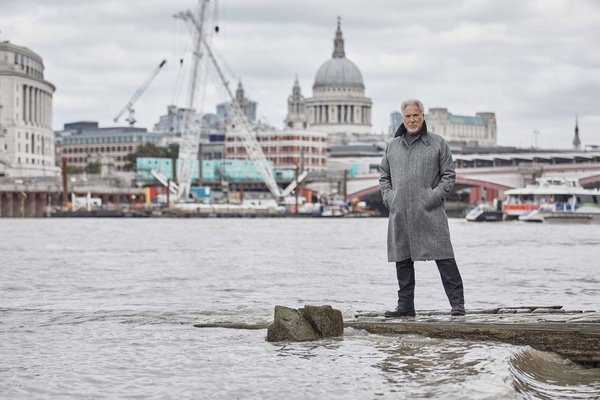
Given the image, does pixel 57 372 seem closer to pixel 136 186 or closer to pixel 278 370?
pixel 278 370

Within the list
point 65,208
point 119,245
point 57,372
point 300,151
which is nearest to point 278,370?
point 57,372

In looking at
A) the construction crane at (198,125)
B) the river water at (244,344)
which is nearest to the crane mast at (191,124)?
the construction crane at (198,125)

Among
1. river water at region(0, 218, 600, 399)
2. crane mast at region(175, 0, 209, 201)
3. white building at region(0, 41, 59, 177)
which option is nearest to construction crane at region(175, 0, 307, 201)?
crane mast at region(175, 0, 209, 201)

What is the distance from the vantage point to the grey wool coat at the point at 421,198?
1143 cm

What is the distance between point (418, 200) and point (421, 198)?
1.3 inches

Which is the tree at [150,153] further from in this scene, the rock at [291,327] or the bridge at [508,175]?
the rock at [291,327]

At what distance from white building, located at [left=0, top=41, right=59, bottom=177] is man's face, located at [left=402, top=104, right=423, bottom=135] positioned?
5694 inches

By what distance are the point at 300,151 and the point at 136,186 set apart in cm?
2380

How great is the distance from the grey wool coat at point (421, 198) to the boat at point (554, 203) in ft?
243

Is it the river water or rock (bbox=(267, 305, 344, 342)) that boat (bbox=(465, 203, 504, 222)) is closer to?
the river water

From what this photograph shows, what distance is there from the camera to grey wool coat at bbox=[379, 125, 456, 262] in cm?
1143

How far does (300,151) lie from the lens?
170625mm

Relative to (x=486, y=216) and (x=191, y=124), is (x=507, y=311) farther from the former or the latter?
(x=191, y=124)

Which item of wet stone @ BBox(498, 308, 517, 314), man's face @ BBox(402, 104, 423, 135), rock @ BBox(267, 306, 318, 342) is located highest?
man's face @ BBox(402, 104, 423, 135)
